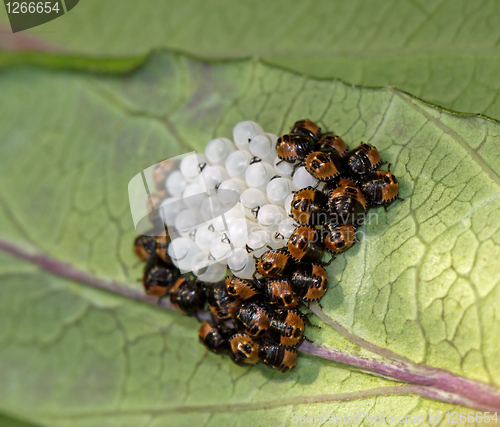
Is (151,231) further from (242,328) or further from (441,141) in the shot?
(441,141)

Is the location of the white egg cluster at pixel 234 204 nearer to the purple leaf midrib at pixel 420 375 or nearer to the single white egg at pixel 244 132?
the single white egg at pixel 244 132

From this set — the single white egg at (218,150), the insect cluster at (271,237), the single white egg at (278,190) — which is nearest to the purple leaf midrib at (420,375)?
the insect cluster at (271,237)

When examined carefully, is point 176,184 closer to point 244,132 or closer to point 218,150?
point 218,150

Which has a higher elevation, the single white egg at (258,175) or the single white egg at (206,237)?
the single white egg at (258,175)

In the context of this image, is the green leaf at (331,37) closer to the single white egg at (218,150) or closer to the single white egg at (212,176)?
the single white egg at (218,150)

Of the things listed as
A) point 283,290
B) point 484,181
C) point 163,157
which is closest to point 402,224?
point 484,181

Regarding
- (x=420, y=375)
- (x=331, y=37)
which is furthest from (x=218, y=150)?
(x=420, y=375)

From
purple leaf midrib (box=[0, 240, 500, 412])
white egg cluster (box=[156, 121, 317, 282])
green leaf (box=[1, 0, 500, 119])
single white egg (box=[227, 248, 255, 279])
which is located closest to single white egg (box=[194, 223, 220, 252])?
white egg cluster (box=[156, 121, 317, 282])

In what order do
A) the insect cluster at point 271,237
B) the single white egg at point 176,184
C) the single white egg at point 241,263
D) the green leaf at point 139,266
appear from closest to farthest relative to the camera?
1. the green leaf at point 139,266
2. the insect cluster at point 271,237
3. the single white egg at point 241,263
4. the single white egg at point 176,184

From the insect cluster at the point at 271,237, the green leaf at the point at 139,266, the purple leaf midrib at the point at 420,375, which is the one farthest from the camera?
the insect cluster at the point at 271,237

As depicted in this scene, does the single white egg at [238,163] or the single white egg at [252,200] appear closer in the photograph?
the single white egg at [252,200]
